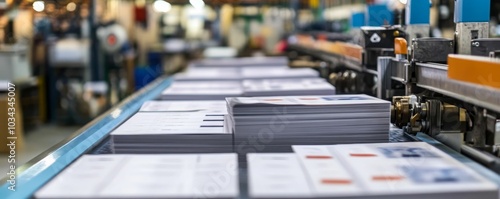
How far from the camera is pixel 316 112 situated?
1888mm

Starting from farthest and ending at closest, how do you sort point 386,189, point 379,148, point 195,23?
point 195,23
point 379,148
point 386,189

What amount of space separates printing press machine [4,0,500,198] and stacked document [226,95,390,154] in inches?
7.5

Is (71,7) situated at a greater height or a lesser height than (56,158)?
greater

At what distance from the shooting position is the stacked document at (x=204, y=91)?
9.57 ft

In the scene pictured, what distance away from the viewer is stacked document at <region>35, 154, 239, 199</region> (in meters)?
1.29

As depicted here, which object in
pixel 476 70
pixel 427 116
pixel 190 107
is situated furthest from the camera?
pixel 190 107

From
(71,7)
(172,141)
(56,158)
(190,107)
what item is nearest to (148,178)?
(172,141)

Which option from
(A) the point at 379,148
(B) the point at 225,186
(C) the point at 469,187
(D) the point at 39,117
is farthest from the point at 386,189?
(D) the point at 39,117

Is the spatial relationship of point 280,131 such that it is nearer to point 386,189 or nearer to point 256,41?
point 386,189

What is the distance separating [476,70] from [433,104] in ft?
1.50

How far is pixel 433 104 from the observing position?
2031mm

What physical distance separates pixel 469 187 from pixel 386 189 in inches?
7.0

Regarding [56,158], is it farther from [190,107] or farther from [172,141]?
[190,107]

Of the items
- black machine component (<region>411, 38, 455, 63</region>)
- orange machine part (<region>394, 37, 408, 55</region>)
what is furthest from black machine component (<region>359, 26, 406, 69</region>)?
black machine component (<region>411, 38, 455, 63</region>)
